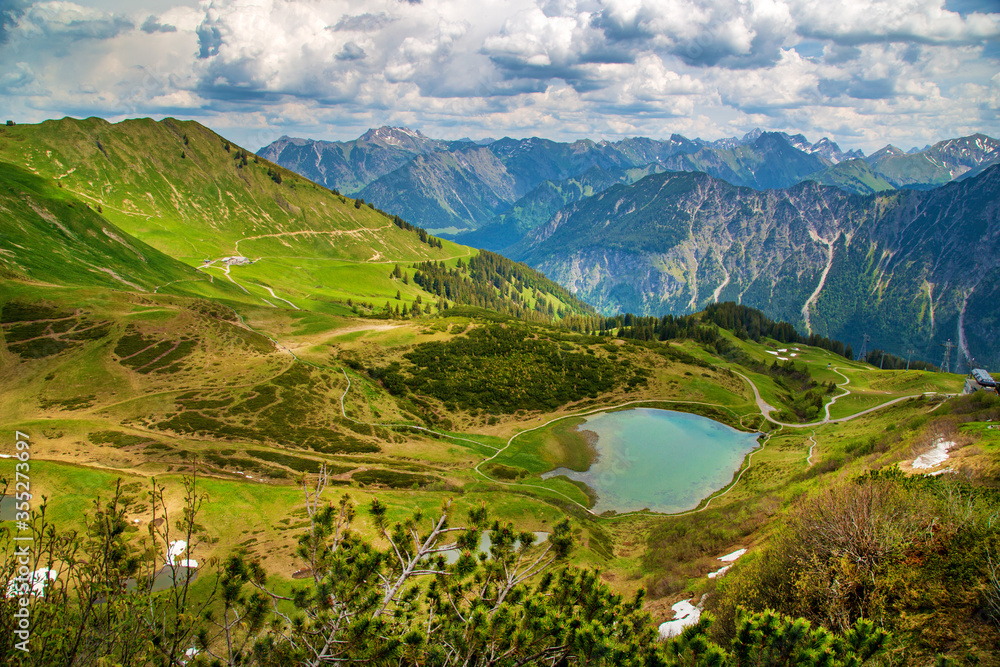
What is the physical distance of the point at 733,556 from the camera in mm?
36531

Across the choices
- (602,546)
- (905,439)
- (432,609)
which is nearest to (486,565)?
(432,609)

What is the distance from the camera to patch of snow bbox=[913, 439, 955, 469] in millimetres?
34156

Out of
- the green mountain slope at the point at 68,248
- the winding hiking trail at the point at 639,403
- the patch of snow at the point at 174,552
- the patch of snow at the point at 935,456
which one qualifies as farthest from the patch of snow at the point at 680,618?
the green mountain slope at the point at 68,248

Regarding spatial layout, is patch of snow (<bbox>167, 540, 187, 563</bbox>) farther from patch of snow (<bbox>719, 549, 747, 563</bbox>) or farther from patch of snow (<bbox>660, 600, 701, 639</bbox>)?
patch of snow (<bbox>719, 549, 747, 563</bbox>)

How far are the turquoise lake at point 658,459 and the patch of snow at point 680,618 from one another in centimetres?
3265

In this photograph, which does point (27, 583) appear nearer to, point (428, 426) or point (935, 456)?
point (935, 456)

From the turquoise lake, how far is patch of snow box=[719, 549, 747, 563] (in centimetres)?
2486

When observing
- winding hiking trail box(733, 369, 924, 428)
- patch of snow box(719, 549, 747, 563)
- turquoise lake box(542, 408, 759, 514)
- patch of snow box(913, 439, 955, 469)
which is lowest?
winding hiking trail box(733, 369, 924, 428)

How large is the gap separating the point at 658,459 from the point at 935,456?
4311 cm

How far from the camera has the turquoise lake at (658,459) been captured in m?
65.4

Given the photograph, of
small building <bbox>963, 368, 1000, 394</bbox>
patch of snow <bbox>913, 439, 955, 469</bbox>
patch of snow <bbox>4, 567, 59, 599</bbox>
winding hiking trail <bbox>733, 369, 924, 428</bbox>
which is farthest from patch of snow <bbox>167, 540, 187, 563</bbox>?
small building <bbox>963, 368, 1000, 394</bbox>

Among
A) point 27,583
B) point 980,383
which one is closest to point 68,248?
point 27,583

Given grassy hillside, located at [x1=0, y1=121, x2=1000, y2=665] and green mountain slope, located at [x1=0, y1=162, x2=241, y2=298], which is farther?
green mountain slope, located at [x1=0, y1=162, x2=241, y2=298]

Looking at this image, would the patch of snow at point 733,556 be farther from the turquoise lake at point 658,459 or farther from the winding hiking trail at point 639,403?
the turquoise lake at point 658,459
